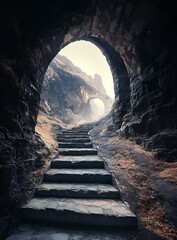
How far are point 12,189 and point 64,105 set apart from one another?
13925mm

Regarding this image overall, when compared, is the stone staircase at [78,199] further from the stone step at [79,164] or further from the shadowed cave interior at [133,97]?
the shadowed cave interior at [133,97]

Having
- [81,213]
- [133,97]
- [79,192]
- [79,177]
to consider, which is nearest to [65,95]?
[133,97]

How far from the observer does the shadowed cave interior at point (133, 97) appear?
229cm

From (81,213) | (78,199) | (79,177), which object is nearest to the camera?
(81,213)

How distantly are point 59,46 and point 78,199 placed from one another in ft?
12.8

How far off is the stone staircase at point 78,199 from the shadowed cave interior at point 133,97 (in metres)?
0.19

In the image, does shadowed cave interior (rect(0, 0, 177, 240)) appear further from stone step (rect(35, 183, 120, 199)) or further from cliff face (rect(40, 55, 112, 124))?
cliff face (rect(40, 55, 112, 124))

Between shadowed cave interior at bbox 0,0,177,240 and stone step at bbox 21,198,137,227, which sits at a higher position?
shadowed cave interior at bbox 0,0,177,240

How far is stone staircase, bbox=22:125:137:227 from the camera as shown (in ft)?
7.45

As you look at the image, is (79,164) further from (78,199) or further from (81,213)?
(81,213)

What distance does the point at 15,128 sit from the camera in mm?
2664

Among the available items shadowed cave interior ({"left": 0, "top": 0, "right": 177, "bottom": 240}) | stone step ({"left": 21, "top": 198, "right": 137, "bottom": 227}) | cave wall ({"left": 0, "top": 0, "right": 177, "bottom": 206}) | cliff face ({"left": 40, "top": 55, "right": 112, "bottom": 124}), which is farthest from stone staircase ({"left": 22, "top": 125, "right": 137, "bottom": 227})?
cliff face ({"left": 40, "top": 55, "right": 112, "bottom": 124})

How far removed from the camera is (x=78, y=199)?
2760 millimetres

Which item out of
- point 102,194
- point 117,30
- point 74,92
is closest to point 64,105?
point 74,92
